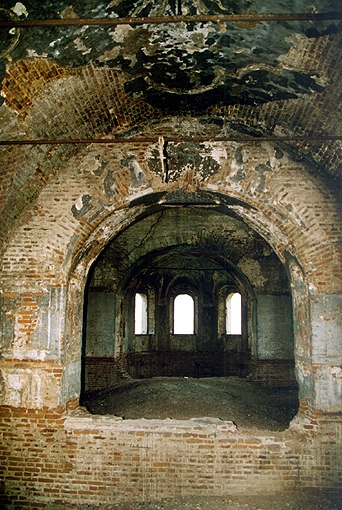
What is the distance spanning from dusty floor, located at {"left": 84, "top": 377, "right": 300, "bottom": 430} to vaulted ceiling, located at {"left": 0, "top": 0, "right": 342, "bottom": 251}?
4568 mm

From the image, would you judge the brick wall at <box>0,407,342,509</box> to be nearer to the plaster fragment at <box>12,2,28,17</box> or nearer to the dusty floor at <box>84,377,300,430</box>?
the dusty floor at <box>84,377,300,430</box>

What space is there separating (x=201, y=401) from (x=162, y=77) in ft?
21.5

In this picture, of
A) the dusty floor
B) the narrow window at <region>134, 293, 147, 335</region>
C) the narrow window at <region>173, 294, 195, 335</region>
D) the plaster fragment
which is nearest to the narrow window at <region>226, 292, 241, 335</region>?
the narrow window at <region>173, 294, 195, 335</region>

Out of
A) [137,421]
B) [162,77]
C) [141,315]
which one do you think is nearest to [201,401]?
[137,421]

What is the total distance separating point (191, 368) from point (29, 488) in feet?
38.7

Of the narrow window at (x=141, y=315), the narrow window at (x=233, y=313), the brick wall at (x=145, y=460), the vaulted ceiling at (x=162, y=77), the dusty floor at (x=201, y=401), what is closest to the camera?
the vaulted ceiling at (x=162, y=77)

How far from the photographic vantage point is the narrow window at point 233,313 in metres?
18.4

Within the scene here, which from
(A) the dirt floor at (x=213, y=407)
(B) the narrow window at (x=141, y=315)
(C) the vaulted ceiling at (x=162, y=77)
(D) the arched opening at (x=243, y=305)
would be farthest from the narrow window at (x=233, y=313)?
(C) the vaulted ceiling at (x=162, y=77)

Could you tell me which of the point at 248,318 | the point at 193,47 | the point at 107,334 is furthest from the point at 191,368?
the point at 193,47

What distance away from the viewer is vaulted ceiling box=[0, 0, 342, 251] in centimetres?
455

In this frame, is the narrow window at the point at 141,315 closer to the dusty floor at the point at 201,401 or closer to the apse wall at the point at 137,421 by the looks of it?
the dusty floor at the point at 201,401

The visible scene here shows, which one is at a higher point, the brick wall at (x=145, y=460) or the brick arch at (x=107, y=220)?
the brick arch at (x=107, y=220)

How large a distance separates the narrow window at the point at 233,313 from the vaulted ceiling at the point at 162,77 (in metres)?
11.9

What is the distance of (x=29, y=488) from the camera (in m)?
6.89
